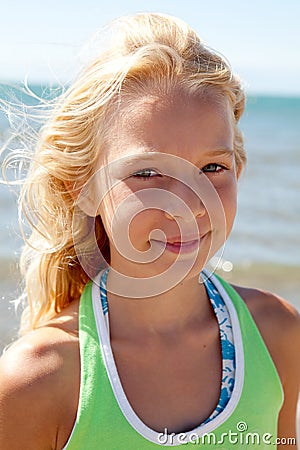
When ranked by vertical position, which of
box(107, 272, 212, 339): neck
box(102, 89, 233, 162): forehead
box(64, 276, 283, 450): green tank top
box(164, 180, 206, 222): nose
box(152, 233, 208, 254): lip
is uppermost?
box(102, 89, 233, 162): forehead

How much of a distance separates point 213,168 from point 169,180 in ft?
0.46

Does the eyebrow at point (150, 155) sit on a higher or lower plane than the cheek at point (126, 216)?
higher

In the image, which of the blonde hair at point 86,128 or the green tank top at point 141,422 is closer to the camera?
the green tank top at point 141,422

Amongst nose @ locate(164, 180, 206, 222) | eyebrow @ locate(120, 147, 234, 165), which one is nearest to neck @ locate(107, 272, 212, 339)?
nose @ locate(164, 180, 206, 222)

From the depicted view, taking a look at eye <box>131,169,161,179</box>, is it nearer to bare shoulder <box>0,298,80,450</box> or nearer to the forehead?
the forehead

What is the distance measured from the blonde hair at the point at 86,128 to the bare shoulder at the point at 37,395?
0.32m

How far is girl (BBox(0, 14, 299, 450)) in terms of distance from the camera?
1826 millimetres

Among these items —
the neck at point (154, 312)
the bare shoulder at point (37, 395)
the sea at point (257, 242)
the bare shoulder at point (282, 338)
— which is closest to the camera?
the bare shoulder at point (37, 395)

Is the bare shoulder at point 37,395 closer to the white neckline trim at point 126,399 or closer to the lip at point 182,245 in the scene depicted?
the white neckline trim at point 126,399

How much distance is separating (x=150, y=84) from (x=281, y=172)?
28.4 feet

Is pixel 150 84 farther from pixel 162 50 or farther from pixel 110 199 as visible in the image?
pixel 110 199

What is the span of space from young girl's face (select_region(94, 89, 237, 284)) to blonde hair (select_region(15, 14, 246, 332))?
8 cm

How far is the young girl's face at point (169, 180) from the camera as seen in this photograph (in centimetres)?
182

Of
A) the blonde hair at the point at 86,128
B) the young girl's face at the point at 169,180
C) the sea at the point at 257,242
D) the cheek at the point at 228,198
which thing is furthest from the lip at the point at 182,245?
the sea at the point at 257,242
